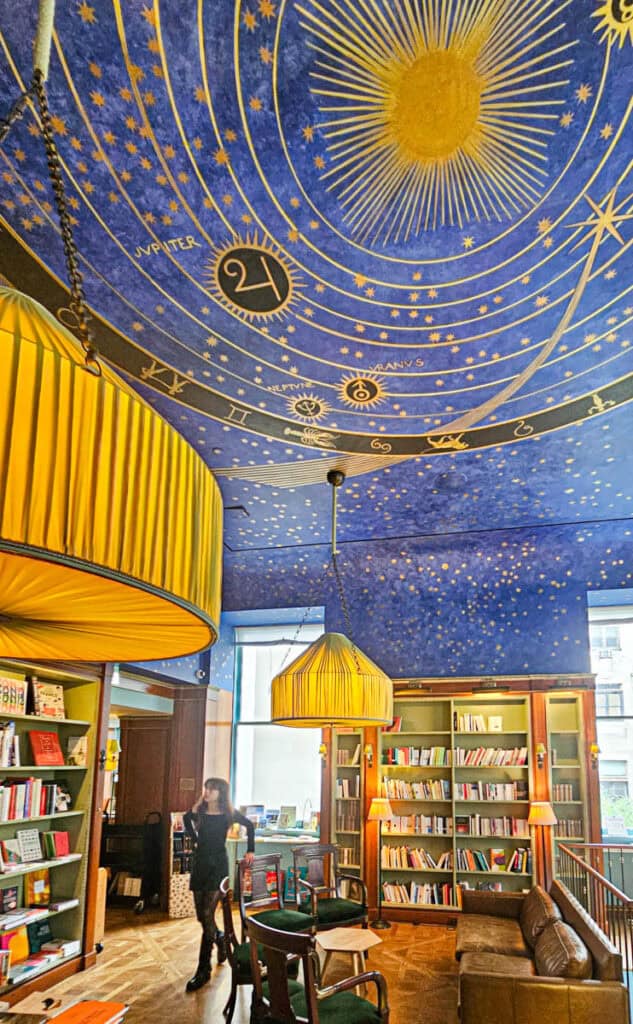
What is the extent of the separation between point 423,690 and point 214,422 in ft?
16.5

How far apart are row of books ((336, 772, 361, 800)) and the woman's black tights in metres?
3.10

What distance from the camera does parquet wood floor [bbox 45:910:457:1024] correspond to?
566cm

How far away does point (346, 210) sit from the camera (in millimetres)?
3652

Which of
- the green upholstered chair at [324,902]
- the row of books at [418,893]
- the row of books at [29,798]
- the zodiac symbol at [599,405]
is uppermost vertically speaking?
the zodiac symbol at [599,405]

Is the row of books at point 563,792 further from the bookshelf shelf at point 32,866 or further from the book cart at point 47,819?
the bookshelf shelf at point 32,866

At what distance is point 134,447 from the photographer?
1097mm

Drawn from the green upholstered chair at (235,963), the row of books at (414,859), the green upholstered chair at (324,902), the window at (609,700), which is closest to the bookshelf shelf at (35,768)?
the green upholstered chair at (235,963)

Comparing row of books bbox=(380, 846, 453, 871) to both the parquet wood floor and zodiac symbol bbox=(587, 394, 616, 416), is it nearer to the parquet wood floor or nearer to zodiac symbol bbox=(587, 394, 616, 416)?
the parquet wood floor

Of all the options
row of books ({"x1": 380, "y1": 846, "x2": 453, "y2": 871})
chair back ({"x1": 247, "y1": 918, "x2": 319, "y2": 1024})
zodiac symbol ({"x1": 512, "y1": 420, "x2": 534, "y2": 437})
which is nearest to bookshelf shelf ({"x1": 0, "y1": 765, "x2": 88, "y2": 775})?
chair back ({"x1": 247, "y1": 918, "x2": 319, "y2": 1024})

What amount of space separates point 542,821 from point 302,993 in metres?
4.40

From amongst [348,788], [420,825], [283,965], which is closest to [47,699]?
[283,965]

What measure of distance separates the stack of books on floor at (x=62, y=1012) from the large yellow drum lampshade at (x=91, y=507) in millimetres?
2530

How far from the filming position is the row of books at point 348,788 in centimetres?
937

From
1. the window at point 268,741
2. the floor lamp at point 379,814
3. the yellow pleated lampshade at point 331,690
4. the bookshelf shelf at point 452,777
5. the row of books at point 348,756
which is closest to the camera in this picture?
the yellow pleated lampshade at point 331,690
